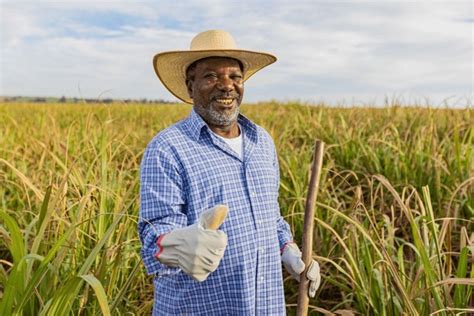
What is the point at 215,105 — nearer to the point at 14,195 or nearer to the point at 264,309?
the point at 264,309

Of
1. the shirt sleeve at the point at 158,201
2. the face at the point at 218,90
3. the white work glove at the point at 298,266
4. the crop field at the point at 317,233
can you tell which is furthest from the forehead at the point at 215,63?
the white work glove at the point at 298,266

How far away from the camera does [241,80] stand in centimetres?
175

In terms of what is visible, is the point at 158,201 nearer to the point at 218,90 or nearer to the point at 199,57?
the point at 218,90

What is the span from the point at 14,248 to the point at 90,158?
2024 millimetres

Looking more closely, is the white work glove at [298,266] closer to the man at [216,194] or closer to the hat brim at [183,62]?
the man at [216,194]

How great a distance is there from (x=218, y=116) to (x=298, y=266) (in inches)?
20.5

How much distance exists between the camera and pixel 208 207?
5.25 feet

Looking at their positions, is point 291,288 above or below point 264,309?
below

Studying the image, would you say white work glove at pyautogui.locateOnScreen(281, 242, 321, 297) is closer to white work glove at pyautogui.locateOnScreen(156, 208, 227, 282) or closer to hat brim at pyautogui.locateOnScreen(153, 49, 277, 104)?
white work glove at pyautogui.locateOnScreen(156, 208, 227, 282)

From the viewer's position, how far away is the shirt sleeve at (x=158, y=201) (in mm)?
1495

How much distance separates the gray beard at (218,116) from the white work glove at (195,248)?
424 mm

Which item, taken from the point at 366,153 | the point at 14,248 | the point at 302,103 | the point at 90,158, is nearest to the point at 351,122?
the point at 366,153

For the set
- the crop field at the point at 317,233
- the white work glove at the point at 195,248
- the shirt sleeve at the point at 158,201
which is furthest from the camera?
the crop field at the point at 317,233

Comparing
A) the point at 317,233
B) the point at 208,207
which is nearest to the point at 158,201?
the point at 208,207
